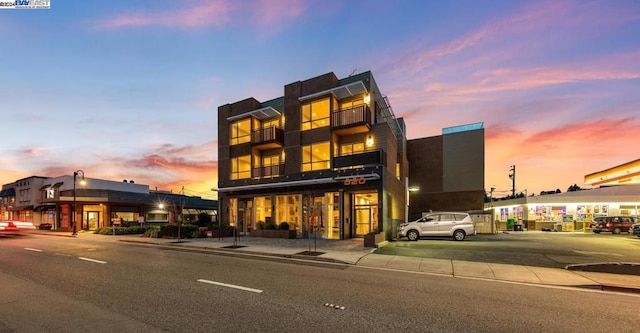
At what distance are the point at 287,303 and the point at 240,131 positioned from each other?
24670mm

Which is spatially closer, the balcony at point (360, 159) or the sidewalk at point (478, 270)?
the sidewalk at point (478, 270)

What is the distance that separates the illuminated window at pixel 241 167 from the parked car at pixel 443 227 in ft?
49.1

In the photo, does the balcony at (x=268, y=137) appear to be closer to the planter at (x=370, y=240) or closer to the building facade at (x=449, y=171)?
the planter at (x=370, y=240)

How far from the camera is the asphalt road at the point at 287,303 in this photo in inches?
217

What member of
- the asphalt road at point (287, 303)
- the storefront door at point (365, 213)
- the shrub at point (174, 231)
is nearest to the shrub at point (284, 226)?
the storefront door at point (365, 213)

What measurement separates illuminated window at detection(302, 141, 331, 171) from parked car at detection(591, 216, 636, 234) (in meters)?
29.3

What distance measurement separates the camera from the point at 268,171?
27094 millimetres

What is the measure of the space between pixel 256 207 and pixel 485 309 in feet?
73.1

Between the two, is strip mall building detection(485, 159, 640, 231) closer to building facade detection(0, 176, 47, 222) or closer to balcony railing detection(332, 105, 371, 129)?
balcony railing detection(332, 105, 371, 129)

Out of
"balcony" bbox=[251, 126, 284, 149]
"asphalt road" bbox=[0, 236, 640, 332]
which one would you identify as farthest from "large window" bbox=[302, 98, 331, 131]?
"asphalt road" bbox=[0, 236, 640, 332]

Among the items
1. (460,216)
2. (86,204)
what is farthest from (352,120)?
(86,204)

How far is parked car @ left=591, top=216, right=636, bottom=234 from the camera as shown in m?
30.4

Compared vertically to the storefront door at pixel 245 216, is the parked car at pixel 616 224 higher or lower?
lower

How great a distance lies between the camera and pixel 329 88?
941 inches
